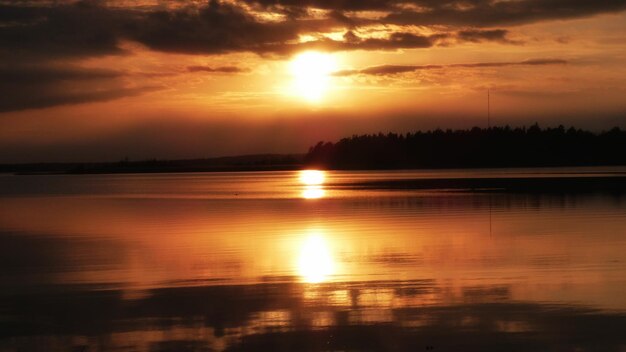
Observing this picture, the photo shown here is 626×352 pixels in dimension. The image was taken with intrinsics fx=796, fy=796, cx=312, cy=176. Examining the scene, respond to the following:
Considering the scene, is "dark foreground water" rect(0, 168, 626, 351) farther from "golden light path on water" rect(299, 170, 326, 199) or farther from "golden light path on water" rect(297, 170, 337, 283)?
"golden light path on water" rect(299, 170, 326, 199)

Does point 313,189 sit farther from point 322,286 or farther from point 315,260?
point 322,286

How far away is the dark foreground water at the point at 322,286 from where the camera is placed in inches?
356

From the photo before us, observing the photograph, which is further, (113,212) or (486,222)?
(113,212)

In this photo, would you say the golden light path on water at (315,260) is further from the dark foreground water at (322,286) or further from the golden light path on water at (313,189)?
the golden light path on water at (313,189)

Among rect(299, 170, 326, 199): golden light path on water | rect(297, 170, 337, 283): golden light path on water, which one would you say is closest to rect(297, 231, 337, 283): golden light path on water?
rect(297, 170, 337, 283): golden light path on water

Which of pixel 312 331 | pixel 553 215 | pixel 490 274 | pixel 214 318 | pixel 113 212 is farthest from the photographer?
pixel 113 212

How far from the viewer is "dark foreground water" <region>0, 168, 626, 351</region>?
9055 millimetres

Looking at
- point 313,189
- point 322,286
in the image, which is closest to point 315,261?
point 322,286

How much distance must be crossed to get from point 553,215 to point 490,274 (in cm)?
1337

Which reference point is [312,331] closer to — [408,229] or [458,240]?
[458,240]

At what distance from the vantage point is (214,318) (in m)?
10.2

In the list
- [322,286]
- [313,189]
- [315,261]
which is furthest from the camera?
[313,189]

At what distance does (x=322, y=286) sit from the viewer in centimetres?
1259

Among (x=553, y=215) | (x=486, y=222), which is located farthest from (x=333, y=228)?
(x=553, y=215)
